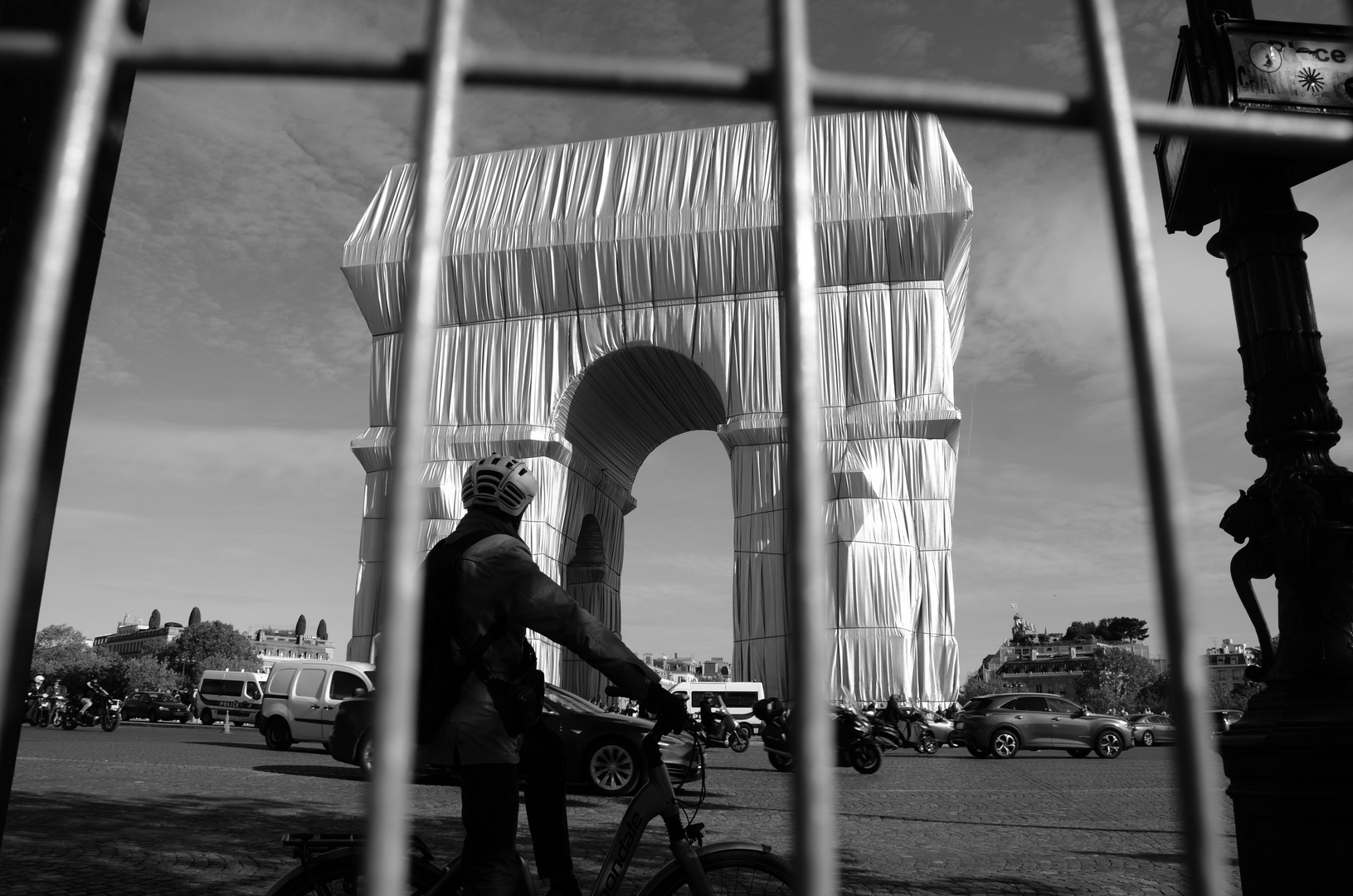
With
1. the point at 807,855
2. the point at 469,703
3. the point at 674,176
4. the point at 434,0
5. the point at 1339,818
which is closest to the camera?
the point at 807,855

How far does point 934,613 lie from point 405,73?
85.3 ft

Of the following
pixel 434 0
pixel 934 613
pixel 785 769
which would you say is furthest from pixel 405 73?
pixel 934 613

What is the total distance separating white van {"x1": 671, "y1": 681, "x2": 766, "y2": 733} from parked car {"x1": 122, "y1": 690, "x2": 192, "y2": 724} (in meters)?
18.7

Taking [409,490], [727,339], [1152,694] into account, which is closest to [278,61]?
[409,490]

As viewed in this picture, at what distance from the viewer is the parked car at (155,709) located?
36.9 metres

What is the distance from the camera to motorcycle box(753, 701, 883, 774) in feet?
45.5

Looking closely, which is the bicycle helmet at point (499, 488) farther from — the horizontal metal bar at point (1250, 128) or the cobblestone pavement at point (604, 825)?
the cobblestone pavement at point (604, 825)

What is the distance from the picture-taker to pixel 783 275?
3.12ft

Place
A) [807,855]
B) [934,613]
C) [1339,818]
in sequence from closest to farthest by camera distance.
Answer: [807,855]
[1339,818]
[934,613]

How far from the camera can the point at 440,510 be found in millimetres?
27109

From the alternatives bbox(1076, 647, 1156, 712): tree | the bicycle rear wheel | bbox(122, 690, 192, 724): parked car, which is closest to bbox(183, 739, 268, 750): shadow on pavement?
the bicycle rear wheel

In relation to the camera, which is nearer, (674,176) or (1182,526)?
(1182,526)

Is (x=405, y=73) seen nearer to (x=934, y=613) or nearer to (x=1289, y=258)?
(x=1289, y=258)

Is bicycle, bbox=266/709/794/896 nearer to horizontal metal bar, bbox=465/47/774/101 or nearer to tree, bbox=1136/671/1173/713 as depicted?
horizontal metal bar, bbox=465/47/774/101
